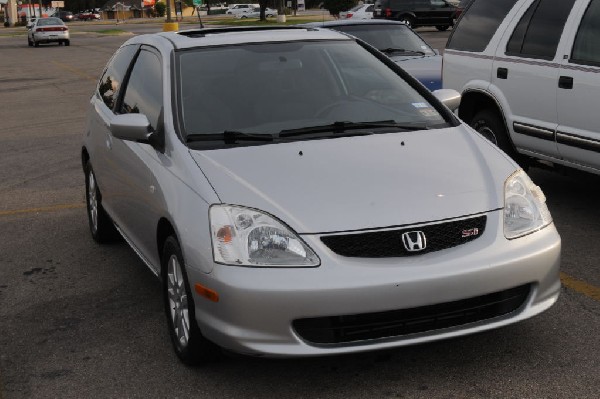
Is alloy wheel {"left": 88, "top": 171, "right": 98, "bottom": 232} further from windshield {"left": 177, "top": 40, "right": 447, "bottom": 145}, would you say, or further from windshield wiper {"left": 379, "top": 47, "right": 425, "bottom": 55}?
windshield wiper {"left": 379, "top": 47, "right": 425, "bottom": 55}

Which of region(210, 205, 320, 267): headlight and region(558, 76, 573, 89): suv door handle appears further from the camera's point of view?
region(558, 76, 573, 89): suv door handle

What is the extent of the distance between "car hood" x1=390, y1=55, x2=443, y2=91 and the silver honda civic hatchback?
16.6ft

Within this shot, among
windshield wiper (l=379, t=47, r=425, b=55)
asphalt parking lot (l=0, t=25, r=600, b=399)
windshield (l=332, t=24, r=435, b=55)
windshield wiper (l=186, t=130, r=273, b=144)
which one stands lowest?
asphalt parking lot (l=0, t=25, r=600, b=399)

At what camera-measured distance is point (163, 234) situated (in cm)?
442

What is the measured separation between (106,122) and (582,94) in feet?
11.1

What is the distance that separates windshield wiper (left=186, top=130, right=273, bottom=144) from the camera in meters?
4.44

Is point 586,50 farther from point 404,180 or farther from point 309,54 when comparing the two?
point 404,180

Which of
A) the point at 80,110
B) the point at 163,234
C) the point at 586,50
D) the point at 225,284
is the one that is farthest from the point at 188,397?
the point at 80,110

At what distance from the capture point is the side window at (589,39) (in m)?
6.25

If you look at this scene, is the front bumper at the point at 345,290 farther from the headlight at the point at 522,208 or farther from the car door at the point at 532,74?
the car door at the point at 532,74

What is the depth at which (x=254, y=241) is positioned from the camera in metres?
3.73

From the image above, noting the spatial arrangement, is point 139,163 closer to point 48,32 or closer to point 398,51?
point 398,51

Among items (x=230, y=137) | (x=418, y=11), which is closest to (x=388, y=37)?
(x=230, y=137)

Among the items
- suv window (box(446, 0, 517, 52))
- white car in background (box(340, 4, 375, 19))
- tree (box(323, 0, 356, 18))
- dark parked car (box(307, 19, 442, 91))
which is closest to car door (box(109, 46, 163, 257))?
suv window (box(446, 0, 517, 52))
